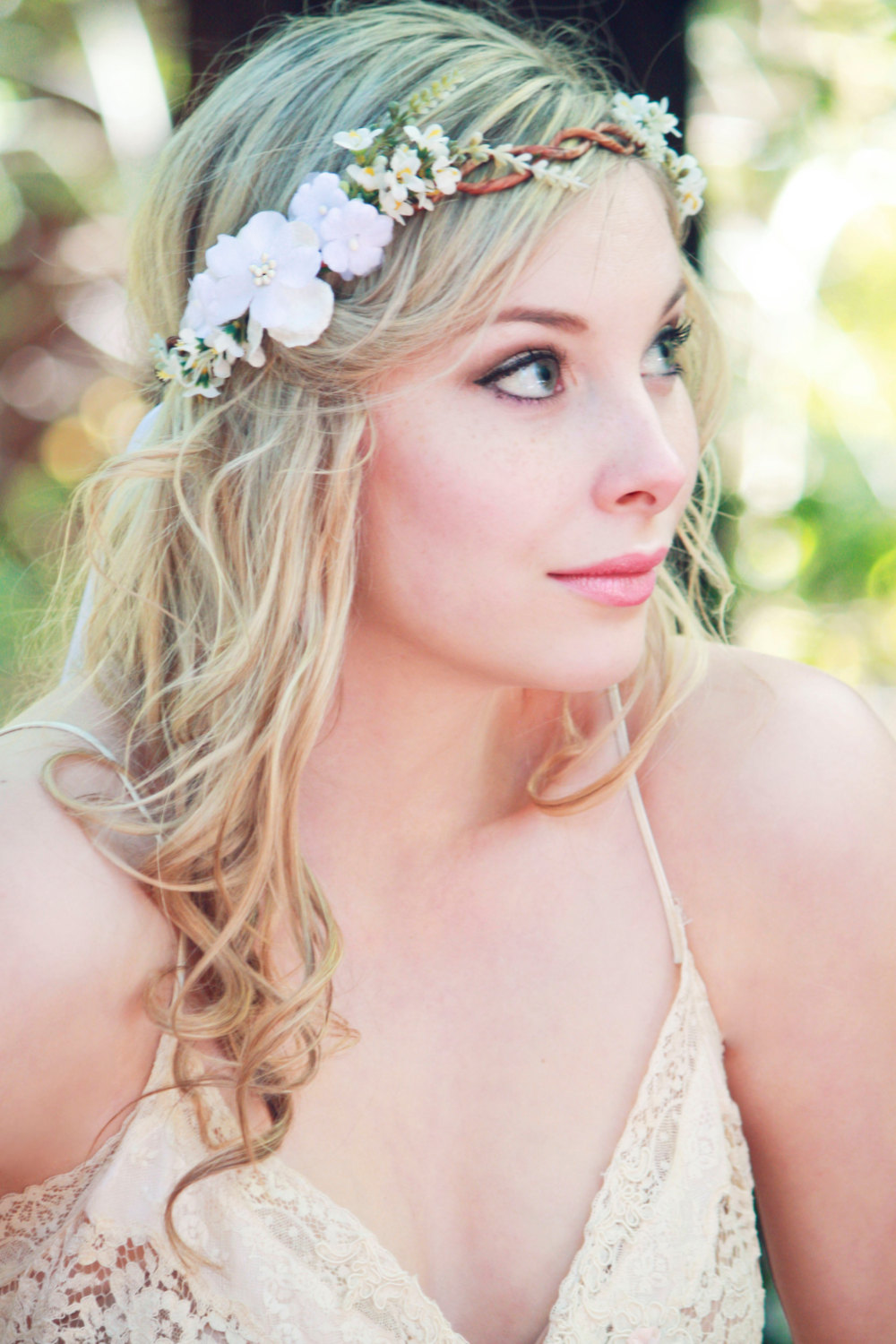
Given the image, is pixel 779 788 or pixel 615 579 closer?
pixel 615 579

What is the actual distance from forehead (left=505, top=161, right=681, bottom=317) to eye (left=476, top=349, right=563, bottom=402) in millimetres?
59

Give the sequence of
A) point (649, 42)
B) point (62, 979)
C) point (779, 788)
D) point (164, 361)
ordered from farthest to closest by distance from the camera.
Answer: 1. point (649, 42)
2. point (779, 788)
3. point (164, 361)
4. point (62, 979)

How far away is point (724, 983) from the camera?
1.62 metres

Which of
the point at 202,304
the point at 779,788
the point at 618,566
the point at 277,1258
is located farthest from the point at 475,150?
the point at 277,1258

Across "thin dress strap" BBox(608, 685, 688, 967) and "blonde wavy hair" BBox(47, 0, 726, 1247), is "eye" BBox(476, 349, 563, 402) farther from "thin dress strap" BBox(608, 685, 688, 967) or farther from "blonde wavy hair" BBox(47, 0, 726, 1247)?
"thin dress strap" BBox(608, 685, 688, 967)

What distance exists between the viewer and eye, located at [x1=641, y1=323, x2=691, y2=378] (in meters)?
1.56

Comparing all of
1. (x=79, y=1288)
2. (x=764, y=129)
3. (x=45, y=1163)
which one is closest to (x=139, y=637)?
(x=45, y=1163)

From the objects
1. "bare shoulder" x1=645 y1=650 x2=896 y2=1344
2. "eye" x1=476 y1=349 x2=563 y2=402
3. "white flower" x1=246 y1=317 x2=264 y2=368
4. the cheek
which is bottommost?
"bare shoulder" x1=645 y1=650 x2=896 y2=1344

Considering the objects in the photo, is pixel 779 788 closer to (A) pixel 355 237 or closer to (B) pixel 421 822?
(B) pixel 421 822

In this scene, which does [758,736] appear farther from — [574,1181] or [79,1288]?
[79,1288]

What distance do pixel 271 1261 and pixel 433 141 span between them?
1.30 m

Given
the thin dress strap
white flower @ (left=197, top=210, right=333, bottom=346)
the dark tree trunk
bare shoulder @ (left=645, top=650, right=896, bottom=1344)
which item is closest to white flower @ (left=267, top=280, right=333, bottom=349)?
white flower @ (left=197, top=210, right=333, bottom=346)

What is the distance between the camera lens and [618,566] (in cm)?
139

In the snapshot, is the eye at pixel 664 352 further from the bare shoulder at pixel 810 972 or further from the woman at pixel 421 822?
the bare shoulder at pixel 810 972
